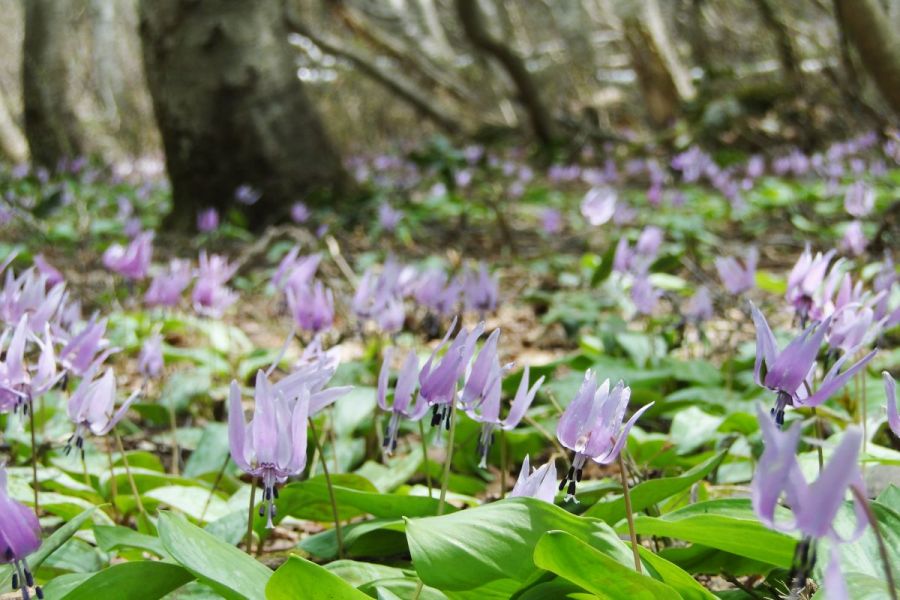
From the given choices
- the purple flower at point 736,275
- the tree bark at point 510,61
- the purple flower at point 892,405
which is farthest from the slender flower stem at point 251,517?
the tree bark at point 510,61

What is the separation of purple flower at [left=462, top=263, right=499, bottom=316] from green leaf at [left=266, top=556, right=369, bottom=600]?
61.3 inches

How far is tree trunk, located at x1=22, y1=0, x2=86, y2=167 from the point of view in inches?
435

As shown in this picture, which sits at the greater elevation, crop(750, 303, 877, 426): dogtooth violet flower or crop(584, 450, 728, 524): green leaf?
crop(750, 303, 877, 426): dogtooth violet flower

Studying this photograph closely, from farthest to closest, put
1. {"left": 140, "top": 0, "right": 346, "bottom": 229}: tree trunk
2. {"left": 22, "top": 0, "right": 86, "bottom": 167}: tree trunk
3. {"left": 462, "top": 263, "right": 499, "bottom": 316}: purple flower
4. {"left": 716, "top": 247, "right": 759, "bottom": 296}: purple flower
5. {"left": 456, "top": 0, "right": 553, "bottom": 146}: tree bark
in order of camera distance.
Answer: {"left": 22, "top": 0, "right": 86, "bottom": 167}: tree trunk
{"left": 456, "top": 0, "right": 553, "bottom": 146}: tree bark
{"left": 140, "top": 0, "right": 346, "bottom": 229}: tree trunk
{"left": 462, "top": 263, "right": 499, "bottom": 316}: purple flower
{"left": 716, "top": 247, "right": 759, "bottom": 296}: purple flower

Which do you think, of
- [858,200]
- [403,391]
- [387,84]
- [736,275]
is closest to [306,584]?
[403,391]

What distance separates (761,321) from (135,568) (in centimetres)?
73

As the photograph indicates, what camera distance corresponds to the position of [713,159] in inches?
352

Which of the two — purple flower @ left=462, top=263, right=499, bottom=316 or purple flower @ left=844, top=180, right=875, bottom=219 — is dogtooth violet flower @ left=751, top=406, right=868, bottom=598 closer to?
purple flower @ left=462, top=263, right=499, bottom=316

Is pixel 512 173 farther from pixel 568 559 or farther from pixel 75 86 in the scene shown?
pixel 568 559

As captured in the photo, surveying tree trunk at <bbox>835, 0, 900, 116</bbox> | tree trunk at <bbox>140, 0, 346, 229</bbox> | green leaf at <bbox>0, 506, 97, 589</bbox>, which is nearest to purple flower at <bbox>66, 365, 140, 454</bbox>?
green leaf at <bbox>0, 506, 97, 589</bbox>

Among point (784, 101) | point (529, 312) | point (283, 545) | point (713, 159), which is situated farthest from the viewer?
point (784, 101)

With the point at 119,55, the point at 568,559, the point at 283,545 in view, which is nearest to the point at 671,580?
the point at 568,559

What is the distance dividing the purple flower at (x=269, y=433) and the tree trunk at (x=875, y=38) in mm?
4388

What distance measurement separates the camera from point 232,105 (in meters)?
6.23
